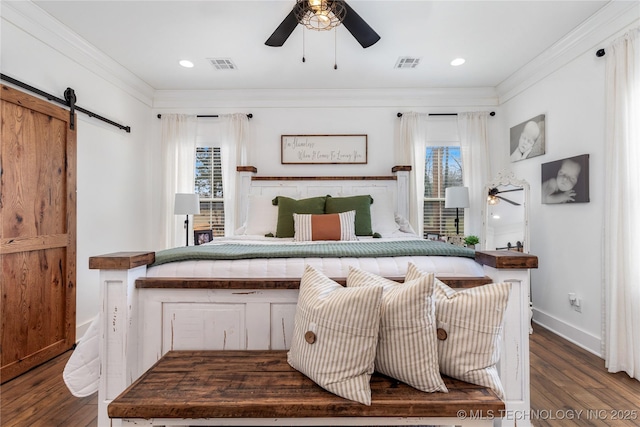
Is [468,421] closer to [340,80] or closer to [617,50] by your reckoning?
[617,50]

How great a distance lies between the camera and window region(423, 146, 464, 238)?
4055 millimetres

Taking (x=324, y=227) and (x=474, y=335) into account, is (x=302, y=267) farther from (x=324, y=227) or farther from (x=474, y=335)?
(x=324, y=227)

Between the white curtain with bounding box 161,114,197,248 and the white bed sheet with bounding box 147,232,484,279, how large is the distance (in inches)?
103

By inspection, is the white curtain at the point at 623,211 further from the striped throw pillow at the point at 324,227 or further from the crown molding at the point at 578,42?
the striped throw pillow at the point at 324,227

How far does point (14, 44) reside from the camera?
2285mm

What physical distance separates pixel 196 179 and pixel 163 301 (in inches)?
115

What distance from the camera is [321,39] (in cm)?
278

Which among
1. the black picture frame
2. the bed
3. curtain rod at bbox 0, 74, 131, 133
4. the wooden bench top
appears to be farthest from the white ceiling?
the wooden bench top

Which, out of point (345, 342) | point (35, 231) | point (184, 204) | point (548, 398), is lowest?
point (548, 398)

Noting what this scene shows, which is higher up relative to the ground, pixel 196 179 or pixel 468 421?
pixel 196 179

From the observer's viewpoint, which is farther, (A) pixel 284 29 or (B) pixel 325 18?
(A) pixel 284 29

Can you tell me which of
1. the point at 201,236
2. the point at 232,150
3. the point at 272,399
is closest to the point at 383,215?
the point at 232,150

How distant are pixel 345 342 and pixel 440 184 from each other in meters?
3.41

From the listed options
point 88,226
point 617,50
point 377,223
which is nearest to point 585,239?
point 617,50
